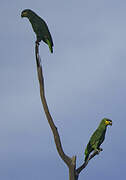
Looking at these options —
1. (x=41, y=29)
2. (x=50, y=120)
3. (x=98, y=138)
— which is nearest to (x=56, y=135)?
(x=50, y=120)

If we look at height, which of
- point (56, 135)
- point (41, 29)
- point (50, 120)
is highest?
point (41, 29)

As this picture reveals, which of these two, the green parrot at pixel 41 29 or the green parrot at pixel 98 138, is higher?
the green parrot at pixel 41 29

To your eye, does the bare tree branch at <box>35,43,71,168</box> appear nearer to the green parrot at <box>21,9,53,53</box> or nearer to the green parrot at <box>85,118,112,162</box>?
the green parrot at <box>21,9,53,53</box>

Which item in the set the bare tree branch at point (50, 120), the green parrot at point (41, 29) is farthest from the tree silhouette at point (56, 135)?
the green parrot at point (41, 29)

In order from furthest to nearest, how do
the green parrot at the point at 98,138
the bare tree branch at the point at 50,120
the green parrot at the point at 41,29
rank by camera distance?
the green parrot at the point at 98,138
the green parrot at the point at 41,29
the bare tree branch at the point at 50,120

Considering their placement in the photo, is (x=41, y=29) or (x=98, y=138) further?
(x=98, y=138)

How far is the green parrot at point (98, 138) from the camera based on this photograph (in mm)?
10047

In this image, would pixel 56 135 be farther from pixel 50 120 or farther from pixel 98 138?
pixel 98 138

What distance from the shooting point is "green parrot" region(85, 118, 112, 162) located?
1005 centimetres

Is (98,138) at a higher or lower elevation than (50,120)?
lower

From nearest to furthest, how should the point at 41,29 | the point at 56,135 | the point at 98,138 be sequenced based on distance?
1. the point at 56,135
2. the point at 41,29
3. the point at 98,138

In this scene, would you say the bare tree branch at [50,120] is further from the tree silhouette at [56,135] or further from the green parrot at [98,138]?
the green parrot at [98,138]

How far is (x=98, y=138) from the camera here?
33.6 feet

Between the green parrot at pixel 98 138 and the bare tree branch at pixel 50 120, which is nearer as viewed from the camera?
the bare tree branch at pixel 50 120
